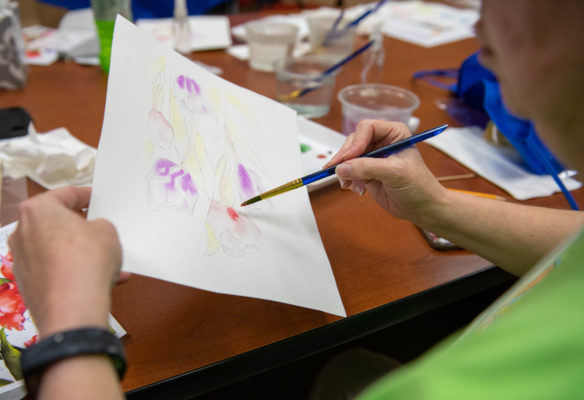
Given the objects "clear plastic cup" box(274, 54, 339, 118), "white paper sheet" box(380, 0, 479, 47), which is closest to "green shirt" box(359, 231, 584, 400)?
"clear plastic cup" box(274, 54, 339, 118)

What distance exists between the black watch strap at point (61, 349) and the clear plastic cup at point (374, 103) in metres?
0.69

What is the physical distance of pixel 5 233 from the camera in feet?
2.17

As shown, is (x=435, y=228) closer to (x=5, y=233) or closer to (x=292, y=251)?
(x=292, y=251)

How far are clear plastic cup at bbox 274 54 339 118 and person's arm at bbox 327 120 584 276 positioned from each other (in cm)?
38

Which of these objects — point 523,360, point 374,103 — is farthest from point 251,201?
point 374,103

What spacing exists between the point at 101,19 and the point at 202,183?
0.76 meters

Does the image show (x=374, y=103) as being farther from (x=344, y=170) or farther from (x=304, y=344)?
(x=304, y=344)

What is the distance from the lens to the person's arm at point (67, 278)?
1.20 ft

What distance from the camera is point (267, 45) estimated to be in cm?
128

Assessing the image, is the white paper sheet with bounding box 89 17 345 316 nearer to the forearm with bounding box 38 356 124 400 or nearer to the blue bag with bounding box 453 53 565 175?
the forearm with bounding box 38 356 124 400

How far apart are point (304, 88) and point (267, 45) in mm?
282

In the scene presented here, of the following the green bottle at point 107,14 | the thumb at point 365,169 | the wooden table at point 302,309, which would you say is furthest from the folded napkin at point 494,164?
the green bottle at point 107,14

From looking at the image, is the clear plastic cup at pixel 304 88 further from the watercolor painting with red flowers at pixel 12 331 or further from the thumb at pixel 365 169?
the watercolor painting with red flowers at pixel 12 331

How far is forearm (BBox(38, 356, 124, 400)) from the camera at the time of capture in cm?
36
